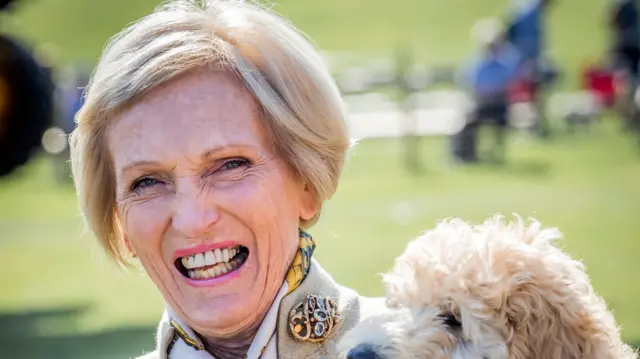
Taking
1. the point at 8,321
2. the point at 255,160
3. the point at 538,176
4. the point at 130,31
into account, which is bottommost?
the point at 255,160

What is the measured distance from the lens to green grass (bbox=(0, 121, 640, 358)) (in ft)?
32.5

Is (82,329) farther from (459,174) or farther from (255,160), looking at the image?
(459,174)

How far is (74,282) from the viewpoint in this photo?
12.4 metres

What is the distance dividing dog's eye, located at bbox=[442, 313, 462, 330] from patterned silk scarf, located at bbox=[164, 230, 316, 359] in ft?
1.49

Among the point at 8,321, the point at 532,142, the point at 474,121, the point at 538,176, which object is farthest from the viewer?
the point at 532,142

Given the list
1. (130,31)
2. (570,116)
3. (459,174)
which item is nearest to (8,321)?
(130,31)

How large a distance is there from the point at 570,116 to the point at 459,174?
21.2 feet

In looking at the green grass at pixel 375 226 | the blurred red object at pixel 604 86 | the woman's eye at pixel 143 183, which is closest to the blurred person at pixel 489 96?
the green grass at pixel 375 226

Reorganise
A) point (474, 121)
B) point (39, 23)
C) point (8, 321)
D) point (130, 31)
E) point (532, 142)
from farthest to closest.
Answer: point (39, 23)
point (532, 142)
point (474, 121)
point (8, 321)
point (130, 31)

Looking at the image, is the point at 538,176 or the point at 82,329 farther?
the point at 538,176

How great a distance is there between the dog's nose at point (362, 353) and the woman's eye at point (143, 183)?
77 centimetres

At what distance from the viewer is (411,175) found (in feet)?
63.2

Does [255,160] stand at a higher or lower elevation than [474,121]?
lower

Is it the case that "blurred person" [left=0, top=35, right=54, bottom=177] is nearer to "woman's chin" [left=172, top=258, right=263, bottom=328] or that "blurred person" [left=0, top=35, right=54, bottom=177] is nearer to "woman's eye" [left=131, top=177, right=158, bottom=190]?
"woman's eye" [left=131, top=177, right=158, bottom=190]
